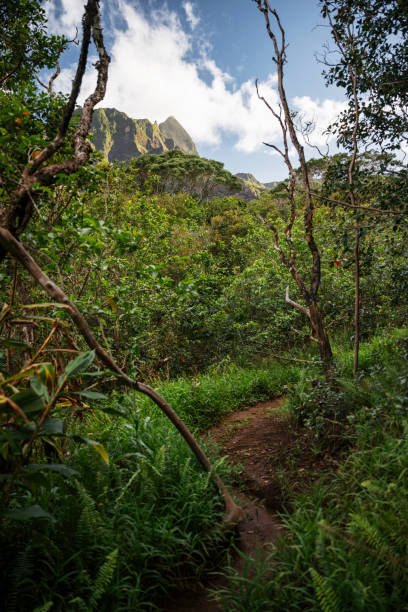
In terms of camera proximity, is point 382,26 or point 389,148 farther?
point 389,148

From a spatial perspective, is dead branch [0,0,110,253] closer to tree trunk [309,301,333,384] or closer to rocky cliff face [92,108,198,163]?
tree trunk [309,301,333,384]

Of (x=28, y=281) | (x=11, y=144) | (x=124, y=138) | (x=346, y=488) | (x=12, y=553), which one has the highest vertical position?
(x=124, y=138)

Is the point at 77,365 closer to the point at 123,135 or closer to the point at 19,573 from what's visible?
the point at 19,573

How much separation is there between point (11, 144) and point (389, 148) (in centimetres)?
424

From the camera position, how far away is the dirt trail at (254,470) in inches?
70.2

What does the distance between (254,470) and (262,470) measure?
0.08 metres

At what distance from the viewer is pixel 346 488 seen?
7.75 ft

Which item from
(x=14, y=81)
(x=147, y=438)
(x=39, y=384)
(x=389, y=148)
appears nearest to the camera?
(x=39, y=384)

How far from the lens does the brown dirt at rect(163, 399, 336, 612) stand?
1.96m

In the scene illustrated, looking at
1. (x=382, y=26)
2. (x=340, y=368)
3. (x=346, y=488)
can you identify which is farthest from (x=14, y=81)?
(x=346, y=488)

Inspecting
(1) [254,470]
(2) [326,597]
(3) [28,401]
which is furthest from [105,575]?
(1) [254,470]

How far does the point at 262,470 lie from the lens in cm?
303

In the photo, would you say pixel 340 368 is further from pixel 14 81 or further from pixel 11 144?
pixel 14 81

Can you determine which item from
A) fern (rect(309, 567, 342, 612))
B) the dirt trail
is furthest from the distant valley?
fern (rect(309, 567, 342, 612))
